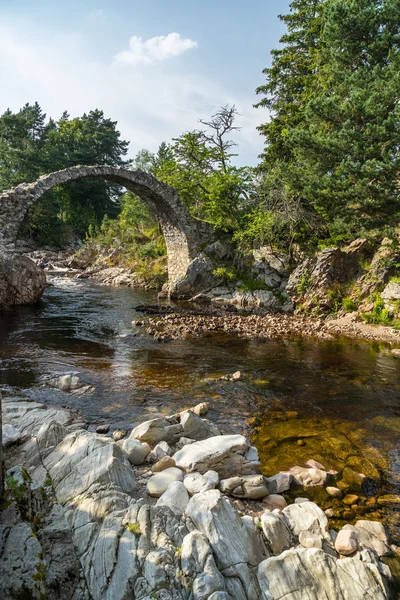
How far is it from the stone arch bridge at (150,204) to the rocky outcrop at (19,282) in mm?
1079

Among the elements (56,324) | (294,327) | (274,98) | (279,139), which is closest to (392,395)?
(294,327)

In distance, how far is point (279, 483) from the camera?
3.84 metres

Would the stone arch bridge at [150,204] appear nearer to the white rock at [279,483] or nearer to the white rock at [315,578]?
the white rock at [279,483]

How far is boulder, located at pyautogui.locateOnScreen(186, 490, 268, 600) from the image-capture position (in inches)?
92.4

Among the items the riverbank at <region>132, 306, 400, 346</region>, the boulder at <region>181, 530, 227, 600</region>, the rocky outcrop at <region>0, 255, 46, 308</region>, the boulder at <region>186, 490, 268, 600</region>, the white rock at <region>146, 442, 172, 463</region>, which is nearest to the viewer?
the boulder at <region>181, 530, 227, 600</region>

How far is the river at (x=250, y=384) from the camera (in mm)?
4848

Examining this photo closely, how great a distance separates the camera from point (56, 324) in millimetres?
11711

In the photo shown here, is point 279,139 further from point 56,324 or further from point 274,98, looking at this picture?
point 56,324

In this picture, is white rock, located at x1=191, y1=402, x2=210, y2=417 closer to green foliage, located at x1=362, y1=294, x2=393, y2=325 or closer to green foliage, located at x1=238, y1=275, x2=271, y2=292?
green foliage, located at x1=362, y1=294, x2=393, y2=325

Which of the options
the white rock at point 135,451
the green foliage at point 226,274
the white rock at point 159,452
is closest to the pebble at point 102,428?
the white rock at point 135,451

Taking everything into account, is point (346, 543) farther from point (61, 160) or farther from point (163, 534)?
point (61, 160)

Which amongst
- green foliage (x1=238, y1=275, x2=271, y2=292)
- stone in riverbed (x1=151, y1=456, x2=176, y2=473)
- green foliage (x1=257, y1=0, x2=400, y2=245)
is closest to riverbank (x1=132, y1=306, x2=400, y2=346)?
green foliage (x1=238, y1=275, x2=271, y2=292)

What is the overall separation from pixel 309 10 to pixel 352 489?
26.2 meters

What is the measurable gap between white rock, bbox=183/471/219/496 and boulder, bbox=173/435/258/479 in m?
0.21
